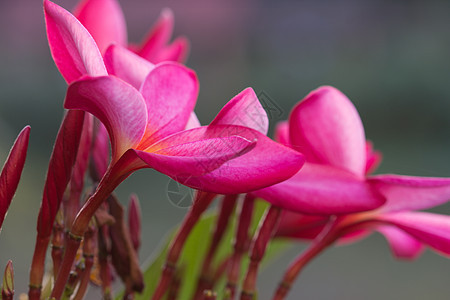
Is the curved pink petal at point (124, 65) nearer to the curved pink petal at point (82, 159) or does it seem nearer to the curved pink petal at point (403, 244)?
the curved pink petal at point (82, 159)

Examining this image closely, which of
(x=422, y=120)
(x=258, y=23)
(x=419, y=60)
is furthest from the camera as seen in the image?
(x=258, y=23)

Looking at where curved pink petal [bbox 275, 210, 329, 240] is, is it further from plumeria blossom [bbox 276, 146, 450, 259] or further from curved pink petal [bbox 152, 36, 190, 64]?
curved pink petal [bbox 152, 36, 190, 64]

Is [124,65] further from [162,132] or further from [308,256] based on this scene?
[308,256]

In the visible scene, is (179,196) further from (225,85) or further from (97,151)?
(225,85)

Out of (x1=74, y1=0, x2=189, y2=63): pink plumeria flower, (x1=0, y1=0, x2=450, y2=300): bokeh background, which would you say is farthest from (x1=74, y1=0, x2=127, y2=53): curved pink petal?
(x1=0, y1=0, x2=450, y2=300): bokeh background

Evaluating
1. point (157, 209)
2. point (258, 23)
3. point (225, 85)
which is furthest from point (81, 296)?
point (258, 23)

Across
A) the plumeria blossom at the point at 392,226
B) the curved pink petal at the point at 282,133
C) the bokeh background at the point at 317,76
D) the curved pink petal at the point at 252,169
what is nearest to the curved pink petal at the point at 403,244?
the plumeria blossom at the point at 392,226

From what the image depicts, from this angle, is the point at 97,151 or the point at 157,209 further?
the point at 157,209
